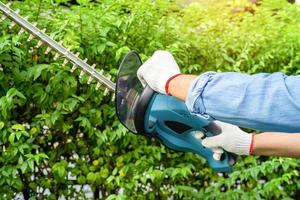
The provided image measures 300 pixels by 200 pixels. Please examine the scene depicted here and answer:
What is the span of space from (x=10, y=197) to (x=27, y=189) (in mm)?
178

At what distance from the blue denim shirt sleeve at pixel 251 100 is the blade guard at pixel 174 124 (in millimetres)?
630

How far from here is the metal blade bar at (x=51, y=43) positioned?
8.68 feet

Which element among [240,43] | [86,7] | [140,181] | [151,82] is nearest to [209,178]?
[140,181]

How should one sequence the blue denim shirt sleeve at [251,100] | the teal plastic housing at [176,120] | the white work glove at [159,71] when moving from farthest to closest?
the teal plastic housing at [176,120] → the white work glove at [159,71] → the blue denim shirt sleeve at [251,100]

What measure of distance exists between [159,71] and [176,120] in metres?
0.52

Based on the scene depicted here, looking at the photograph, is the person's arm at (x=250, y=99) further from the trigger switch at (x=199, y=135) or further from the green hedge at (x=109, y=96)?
the green hedge at (x=109, y=96)

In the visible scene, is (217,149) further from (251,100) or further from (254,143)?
(251,100)

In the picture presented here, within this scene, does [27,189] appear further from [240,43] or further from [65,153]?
[240,43]

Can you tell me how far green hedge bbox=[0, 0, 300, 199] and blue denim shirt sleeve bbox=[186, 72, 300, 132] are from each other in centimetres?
135

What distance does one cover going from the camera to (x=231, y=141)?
2.30m

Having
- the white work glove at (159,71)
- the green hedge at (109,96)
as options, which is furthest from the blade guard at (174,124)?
the green hedge at (109,96)

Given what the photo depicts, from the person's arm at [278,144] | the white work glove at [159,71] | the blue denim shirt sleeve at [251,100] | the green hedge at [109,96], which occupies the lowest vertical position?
the green hedge at [109,96]

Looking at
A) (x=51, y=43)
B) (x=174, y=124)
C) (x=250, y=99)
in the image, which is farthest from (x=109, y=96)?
(x=250, y=99)

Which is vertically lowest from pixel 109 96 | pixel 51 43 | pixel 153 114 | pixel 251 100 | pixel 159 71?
pixel 109 96
